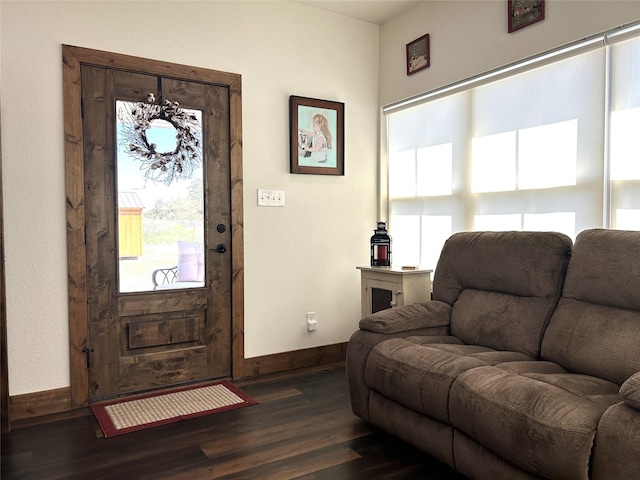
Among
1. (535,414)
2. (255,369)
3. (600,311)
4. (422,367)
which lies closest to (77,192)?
(255,369)

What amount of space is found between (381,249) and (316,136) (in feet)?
3.23

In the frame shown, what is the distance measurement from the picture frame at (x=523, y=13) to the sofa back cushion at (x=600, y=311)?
4.43 ft

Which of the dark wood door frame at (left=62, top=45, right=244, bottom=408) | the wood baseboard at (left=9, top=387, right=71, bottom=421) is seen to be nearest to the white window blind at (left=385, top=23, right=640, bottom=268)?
the dark wood door frame at (left=62, top=45, right=244, bottom=408)

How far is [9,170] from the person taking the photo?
2.68 meters

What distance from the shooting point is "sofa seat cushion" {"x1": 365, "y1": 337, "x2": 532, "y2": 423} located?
2.02 meters

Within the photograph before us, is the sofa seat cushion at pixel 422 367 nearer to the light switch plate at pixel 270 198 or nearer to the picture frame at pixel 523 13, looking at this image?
the light switch plate at pixel 270 198

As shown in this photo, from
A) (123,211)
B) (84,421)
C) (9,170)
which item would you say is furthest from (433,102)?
(84,421)

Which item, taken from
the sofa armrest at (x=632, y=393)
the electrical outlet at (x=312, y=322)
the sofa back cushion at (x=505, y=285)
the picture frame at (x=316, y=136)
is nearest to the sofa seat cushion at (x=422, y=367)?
the sofa back cushion at (x=505, y=285)

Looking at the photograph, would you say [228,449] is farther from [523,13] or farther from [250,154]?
[523,13]

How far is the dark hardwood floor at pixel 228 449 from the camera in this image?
2.11 metres

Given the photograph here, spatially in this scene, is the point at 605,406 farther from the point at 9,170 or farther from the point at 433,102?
the point at 9,170

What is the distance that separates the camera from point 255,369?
11.4 ft

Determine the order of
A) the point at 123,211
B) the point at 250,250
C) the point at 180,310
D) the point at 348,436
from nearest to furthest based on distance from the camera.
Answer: the point at 348,436 < the point at 123,211 < the point at 180,310 < the point at 250,250

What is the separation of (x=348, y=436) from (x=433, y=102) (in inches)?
92.9
